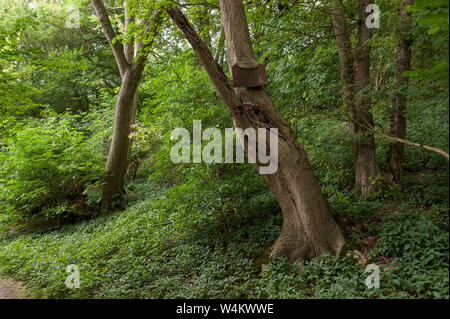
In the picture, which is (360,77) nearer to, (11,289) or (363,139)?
(363,139)

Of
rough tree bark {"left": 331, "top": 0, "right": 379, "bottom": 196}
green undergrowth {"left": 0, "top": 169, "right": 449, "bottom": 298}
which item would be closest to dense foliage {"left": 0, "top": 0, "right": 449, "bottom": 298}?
green undergrowth {"left": 0, "top": 169, "right": 449, "bottom": 298}

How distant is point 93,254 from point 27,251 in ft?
7.51

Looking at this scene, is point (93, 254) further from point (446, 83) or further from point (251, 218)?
point (446, 83)

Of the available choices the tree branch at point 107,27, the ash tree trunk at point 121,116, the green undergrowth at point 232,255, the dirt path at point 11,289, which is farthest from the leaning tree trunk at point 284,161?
the tree branch at point 107,27

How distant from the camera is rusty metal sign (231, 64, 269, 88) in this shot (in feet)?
11.7

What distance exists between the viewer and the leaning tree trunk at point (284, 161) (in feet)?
11.3

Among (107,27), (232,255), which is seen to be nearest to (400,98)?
(232,255)

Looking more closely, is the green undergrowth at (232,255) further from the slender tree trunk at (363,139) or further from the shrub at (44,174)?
the shrub at (44,174)

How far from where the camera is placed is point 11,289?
190 inches

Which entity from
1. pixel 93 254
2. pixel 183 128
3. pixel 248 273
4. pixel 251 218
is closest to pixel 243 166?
pixel 251 218

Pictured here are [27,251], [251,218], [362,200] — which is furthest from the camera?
[27,251]

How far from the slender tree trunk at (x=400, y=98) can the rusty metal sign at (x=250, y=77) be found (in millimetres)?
1602

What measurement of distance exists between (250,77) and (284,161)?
3.98 feet
